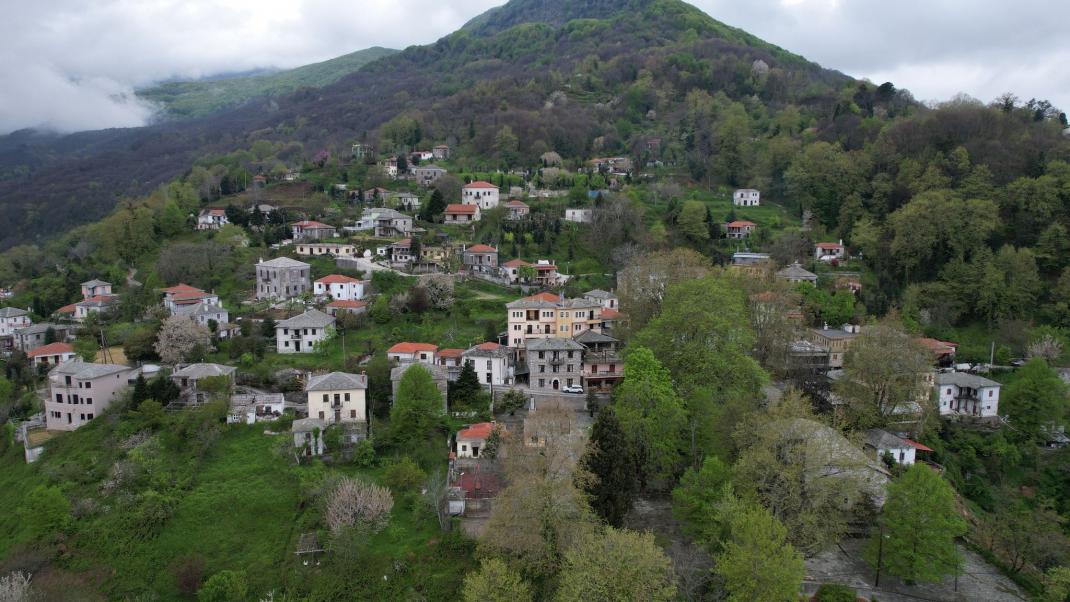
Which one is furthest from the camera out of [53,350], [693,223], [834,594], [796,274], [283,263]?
[693,223]

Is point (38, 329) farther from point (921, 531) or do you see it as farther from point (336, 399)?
point (921, 531)

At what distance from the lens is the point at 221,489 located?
27.6 m

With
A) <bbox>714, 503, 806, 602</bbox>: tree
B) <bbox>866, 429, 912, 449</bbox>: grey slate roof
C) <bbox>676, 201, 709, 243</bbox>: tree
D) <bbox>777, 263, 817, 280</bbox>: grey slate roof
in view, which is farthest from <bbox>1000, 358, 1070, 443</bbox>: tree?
<bbox>676, 201, 709, 243</bbox>: tree

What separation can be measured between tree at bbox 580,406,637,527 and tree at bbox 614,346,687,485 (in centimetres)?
272

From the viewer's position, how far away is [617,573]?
59.4 ft

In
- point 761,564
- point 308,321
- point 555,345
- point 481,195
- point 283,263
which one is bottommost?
point 761,564

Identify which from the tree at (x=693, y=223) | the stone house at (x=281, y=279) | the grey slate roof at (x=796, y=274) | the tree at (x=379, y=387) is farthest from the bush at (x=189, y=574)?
the tree at (x=693, y=223)

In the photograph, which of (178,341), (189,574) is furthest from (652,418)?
(178,341)

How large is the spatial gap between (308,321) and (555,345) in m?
15.5

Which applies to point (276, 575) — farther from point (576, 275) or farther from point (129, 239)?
point (129, 239)

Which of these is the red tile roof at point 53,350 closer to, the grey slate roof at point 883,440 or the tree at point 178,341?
the tree at point 178,341

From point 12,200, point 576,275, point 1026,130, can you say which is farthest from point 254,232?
point 12,200

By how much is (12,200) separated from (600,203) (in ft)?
335

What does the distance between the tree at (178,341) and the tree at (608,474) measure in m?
25.6
